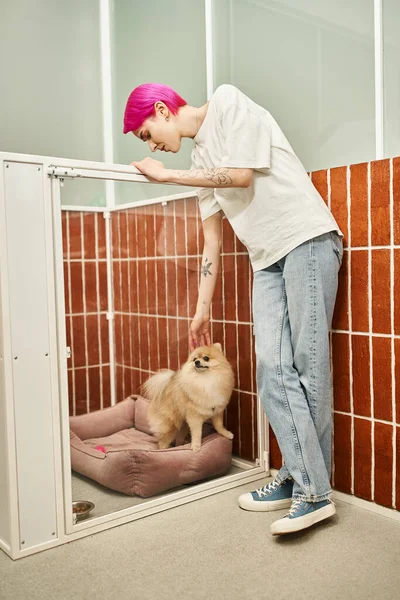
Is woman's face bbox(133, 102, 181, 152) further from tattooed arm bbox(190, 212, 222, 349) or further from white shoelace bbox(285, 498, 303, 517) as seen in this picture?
white shoelace bbox(285, 498, 303, 517)

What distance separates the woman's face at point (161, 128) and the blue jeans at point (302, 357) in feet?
1.69

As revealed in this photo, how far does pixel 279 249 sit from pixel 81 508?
39.6 inches

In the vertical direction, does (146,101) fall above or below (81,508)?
above

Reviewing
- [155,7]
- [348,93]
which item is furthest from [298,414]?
[155,7]

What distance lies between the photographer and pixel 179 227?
6.66 ft

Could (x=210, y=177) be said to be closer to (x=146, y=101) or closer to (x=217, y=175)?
(x=217, y=175)

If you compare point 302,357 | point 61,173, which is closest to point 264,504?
point 302,357

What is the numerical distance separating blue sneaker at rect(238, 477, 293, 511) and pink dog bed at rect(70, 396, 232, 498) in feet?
0.69

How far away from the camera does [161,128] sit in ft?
5.59

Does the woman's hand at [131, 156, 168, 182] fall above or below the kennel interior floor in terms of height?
above

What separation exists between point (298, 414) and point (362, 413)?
0.81 ft

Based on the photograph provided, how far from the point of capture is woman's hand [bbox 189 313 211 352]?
6.47 ft

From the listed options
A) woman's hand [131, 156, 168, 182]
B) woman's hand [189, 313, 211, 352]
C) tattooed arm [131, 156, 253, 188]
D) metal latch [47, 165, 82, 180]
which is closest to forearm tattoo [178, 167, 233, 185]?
tattooed arm [131, 156, 253, 188]

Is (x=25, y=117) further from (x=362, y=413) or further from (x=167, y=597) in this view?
(x=167, y=597)
